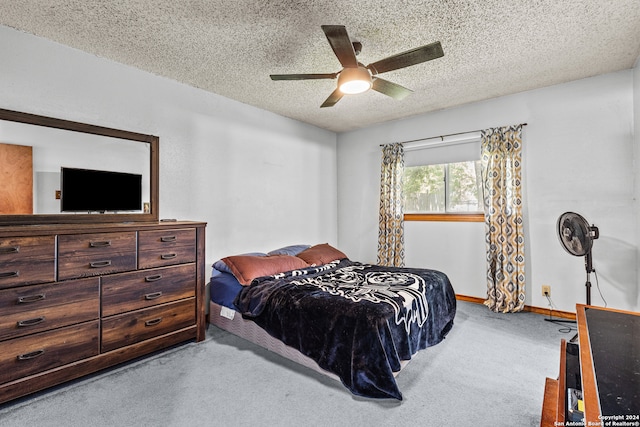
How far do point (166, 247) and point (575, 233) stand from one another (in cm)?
355

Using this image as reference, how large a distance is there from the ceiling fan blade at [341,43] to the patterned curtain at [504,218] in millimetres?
2456

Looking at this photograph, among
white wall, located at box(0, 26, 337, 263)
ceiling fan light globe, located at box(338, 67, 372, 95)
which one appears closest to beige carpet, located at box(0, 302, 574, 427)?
white wall, located at box(0, 26, 337, 263)

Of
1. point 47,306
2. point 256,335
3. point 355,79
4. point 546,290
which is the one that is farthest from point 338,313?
point 546,290

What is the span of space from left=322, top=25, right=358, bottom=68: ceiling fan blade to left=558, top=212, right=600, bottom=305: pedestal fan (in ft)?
7.60

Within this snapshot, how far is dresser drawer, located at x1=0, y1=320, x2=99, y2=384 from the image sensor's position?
73.6 inches

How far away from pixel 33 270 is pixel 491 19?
3577 millimetres

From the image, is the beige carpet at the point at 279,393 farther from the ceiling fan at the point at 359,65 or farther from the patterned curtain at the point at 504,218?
the ceiling fan at the point at 359,65

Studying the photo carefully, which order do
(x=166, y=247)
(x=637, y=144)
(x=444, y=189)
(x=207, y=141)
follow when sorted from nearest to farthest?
(x=166, y=247)
(x=637, y=144)
(x=207, y=141)
(x=444, y=189)

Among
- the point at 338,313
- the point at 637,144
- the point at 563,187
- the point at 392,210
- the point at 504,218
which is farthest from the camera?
the point at 392,210

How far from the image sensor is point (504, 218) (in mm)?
3613

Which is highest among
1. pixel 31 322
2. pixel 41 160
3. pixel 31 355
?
pixel 41 160

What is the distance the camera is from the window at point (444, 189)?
160 inches

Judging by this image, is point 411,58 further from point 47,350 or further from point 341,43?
point 47,350

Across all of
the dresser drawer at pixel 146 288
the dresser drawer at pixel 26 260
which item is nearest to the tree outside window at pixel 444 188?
the dresser drawer at pixel 146 288
